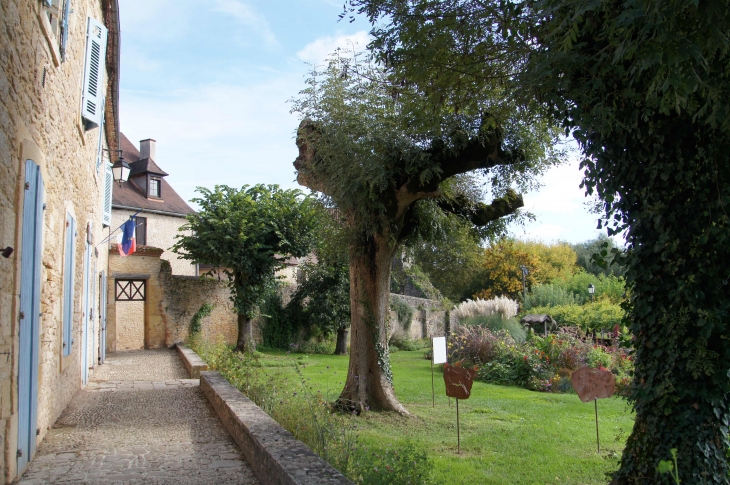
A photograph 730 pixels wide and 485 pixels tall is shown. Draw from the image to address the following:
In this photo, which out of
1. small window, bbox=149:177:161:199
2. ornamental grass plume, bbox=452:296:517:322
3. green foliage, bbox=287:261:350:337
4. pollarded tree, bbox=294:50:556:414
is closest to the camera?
pollarded tree, bbox=294:50:556:414

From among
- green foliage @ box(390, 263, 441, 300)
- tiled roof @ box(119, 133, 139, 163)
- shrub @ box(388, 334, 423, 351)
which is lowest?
shrub @ box(388, 334, 423, 351)

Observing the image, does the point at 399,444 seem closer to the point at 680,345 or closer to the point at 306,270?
the point at 680,345

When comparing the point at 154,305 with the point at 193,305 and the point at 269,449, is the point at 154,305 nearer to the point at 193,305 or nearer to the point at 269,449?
the point at 193,305

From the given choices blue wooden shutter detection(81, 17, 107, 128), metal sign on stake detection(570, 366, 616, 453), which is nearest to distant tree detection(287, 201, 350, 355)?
Answer: blue wooden shutter detection(81, 17, 107, 128)

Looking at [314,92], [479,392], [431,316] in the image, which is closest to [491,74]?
[314,92]

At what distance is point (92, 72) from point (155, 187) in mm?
19792

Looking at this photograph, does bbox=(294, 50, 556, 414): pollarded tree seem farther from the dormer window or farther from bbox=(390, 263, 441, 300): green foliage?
the dormer window

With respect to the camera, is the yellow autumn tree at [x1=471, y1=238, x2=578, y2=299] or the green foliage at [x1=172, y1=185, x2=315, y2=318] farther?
the yellow autumn tree at [x1=471, y1=238, x2=578, y2=299]

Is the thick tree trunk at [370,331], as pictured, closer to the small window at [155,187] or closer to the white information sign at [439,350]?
the white information sign at [439,350]

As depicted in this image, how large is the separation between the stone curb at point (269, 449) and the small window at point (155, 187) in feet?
69.8

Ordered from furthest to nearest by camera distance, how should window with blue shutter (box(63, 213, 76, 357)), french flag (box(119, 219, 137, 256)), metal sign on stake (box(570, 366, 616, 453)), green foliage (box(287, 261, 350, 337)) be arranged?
green foliage (box(287, 261, 350, 337)) → french flag (box(119, 219, 137, 256)) → metal sign on stake (box(570, 366, 616, 453)) → window with blue shutter (box(63, 213, 76, 357))

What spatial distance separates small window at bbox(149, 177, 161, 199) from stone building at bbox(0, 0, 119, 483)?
59.0ft

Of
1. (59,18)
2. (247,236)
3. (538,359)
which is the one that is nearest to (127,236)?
(247,236)

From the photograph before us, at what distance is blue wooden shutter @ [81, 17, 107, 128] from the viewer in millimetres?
7871
